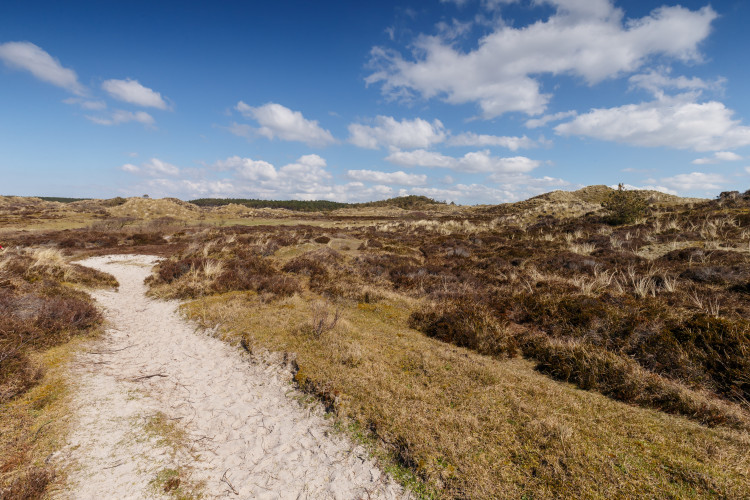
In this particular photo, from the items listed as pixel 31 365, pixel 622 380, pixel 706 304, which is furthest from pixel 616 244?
pixel 31 365

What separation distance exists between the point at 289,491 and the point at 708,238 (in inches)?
900

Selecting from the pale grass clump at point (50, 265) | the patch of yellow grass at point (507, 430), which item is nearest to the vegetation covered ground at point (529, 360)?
the patch of yellow grass at point (507, 430)

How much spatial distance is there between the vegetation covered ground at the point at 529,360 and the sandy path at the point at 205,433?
63 centimetres

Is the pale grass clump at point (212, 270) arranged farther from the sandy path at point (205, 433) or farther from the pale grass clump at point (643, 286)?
the pale grass clump at point (643, 286)

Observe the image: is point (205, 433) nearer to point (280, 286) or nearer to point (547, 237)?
point (280, 286)

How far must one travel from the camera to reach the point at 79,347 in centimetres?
762

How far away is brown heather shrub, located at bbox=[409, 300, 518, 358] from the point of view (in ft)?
25.4

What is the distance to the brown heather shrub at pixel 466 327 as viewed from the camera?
7.74 meters

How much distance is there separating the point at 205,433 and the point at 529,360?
7.25 metres

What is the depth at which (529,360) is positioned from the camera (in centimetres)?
730

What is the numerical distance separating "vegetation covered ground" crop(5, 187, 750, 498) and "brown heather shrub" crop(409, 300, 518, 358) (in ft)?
0.15

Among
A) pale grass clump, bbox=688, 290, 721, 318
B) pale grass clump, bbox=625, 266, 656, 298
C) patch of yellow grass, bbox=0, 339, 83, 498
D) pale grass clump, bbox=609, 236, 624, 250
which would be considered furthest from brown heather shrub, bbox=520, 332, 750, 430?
pale grass clump, bbox=609, 236, 624, 250

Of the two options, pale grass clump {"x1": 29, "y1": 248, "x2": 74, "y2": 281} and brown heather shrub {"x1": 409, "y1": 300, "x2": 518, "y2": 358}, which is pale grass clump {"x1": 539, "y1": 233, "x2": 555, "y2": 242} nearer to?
brown heather shrub {"x1": 409, "y1": 300, "x2": 518, "y2": 358}

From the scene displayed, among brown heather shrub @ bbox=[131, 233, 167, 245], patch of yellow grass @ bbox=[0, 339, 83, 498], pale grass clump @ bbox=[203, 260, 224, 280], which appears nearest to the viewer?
patch of yellow grass @ bbox=[0, 339, 83, 498]
